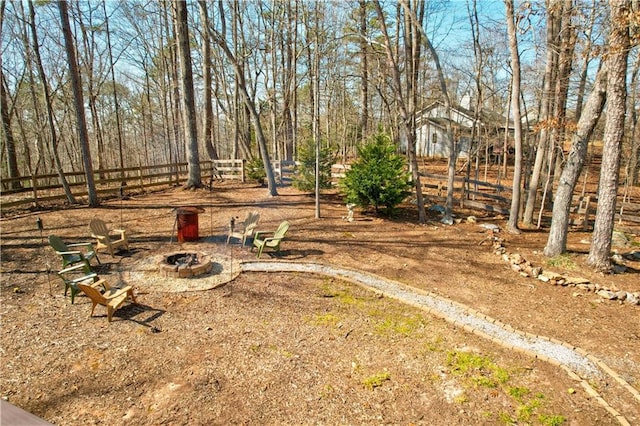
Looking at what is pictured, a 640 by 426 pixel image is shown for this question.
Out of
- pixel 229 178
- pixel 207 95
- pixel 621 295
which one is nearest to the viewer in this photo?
pixel 621 295

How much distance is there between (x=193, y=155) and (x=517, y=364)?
15.0m

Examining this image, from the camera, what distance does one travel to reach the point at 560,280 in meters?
7.27

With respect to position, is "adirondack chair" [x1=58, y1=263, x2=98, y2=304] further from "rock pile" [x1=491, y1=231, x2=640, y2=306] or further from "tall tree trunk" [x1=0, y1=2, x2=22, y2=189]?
"tall tree trunk" [x1=0, y1=2, x2=22, y2=189]

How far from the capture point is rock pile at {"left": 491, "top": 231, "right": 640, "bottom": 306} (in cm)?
654

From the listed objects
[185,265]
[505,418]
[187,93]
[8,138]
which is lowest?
[505,418]


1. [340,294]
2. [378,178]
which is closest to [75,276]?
[340,294]

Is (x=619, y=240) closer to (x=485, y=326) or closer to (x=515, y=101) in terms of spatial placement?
(x=515, y=101)

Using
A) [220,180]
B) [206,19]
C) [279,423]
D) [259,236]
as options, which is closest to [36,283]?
[259,236]

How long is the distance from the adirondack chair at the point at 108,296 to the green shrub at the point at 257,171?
1175cm

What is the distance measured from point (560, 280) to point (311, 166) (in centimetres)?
973

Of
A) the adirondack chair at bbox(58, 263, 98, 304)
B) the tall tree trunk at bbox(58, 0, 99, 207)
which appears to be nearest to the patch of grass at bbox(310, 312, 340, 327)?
the adirondack chair at bbox(58, 263, 98, 304)

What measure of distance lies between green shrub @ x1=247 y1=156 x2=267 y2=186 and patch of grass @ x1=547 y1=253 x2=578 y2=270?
1267 cm

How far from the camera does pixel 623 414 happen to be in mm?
3877

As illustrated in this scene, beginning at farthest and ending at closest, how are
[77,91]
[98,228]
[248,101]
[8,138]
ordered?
[8,138]
[248,101]
[77,91]
[98,228]
